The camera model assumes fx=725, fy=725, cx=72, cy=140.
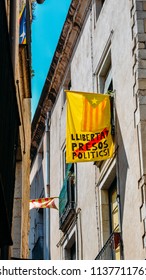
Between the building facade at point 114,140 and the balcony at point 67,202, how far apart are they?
0.03 metres

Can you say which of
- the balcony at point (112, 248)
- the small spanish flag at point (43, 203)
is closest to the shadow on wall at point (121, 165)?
the balcony at point (112, 248)

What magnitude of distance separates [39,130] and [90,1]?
27.9 feet

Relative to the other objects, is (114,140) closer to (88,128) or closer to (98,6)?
(88,128)

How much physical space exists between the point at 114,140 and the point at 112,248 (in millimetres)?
2351

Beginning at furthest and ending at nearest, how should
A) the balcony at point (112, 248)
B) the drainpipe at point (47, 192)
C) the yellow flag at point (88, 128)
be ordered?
1. the drainpipe at point (47, 192)
2. the yellow flag at point (88, 128)
3. the balcony at point (112, 248)

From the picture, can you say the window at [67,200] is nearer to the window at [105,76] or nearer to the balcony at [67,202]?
the balcony at [67,202]

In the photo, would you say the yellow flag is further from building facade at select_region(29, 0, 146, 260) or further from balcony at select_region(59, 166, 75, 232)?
balcony at select_region(59, 166, 75, 232)

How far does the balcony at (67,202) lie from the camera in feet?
67.1

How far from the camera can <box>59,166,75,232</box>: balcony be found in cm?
2044

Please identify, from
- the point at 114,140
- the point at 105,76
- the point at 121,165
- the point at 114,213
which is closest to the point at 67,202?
the point at 105,76

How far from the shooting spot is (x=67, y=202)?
2067cm

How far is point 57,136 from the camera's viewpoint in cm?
2491

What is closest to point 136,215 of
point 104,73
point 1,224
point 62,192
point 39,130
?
point 104,73
